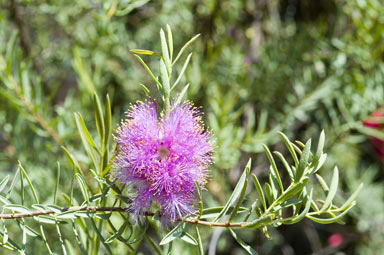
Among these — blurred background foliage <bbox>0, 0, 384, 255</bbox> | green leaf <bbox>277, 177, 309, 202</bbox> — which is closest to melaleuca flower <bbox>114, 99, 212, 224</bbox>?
green leaf <bbox>277, 177, 309, 202</bbox>

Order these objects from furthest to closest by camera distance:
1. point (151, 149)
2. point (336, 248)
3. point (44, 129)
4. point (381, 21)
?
1. point (336, 248)
2. point (381, 21)
3. point (44, 129)
4. point (151, 149)

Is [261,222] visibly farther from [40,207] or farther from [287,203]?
[40,207]

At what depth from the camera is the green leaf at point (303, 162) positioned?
14.8 inches

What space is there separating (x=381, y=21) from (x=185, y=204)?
2.36ft

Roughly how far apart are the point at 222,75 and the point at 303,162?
2.55 feet

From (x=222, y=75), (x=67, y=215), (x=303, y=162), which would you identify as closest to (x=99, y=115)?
(x=67, y=215)

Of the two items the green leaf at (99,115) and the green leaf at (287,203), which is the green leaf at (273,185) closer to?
the green leaf at (287,203)

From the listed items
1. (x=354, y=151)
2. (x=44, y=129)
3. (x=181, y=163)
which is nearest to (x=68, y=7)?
(x=44, y=129)

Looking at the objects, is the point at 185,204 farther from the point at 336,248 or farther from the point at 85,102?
the point at 336,248

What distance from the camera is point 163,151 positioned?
443 mm

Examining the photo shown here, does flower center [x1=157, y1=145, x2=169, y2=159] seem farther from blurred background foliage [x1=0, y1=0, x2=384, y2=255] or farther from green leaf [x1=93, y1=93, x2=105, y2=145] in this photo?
blurred background foliage [x1=0, y1=0, x2=384, y2=255]

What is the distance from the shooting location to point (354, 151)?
5.50 feet

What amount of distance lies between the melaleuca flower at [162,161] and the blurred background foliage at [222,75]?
219mm

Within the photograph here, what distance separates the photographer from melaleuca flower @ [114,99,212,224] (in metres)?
0.43
